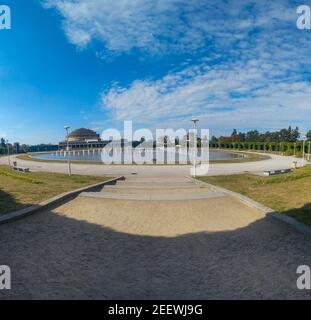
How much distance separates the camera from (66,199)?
10508 mm

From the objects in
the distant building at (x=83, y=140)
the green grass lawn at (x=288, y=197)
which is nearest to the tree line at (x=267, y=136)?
the distant building at (x=83, y=140)

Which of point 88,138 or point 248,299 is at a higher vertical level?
point 88,138

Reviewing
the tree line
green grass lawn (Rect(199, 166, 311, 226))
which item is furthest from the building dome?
green grass lawn (Rect(199, 166, 311, 226))

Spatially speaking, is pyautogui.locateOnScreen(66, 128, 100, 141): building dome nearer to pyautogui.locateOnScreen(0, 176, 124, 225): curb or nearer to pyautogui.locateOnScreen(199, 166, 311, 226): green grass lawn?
pyautogui.locateOnScreen(0, 176, 124, 225): curb

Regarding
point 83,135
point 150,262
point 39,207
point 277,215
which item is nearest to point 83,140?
point 83,135

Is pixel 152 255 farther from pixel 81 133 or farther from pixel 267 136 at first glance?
pixel 81 133

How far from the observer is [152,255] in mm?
5406

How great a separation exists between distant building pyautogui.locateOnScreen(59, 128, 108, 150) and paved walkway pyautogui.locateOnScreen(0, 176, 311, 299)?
Answer: 10878 centimetres
